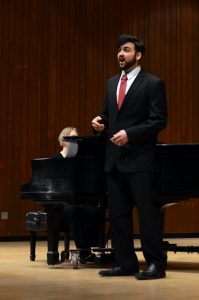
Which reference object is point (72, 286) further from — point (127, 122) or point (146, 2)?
point (146, 2)

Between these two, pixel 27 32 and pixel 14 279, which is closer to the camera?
pixel 14 279

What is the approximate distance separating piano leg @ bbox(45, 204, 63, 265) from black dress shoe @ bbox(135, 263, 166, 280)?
1.08m

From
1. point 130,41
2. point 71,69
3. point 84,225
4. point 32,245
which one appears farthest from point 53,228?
point 71,69

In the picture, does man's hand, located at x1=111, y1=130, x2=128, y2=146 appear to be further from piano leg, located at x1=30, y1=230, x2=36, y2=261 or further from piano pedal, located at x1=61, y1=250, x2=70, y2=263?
piano leg, located at x1=30, y1=230, x2=36, y2=261

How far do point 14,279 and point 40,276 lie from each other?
0.26 metres

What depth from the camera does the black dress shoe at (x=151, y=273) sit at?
4.01 metres

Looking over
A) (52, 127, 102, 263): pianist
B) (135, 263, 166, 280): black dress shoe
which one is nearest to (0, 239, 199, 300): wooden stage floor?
(135, 263, 166, 280): black dress shoe

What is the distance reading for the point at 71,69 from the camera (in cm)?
876

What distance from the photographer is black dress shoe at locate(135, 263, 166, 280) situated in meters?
4.01

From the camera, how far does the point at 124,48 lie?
13.8 ft

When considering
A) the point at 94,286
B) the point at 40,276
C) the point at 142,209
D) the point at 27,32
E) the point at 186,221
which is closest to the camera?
the point at 94,286

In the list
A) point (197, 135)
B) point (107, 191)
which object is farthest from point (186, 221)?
point (107, 191)

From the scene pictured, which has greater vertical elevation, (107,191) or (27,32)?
(27,32)

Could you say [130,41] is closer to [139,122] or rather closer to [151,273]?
[139,122]
